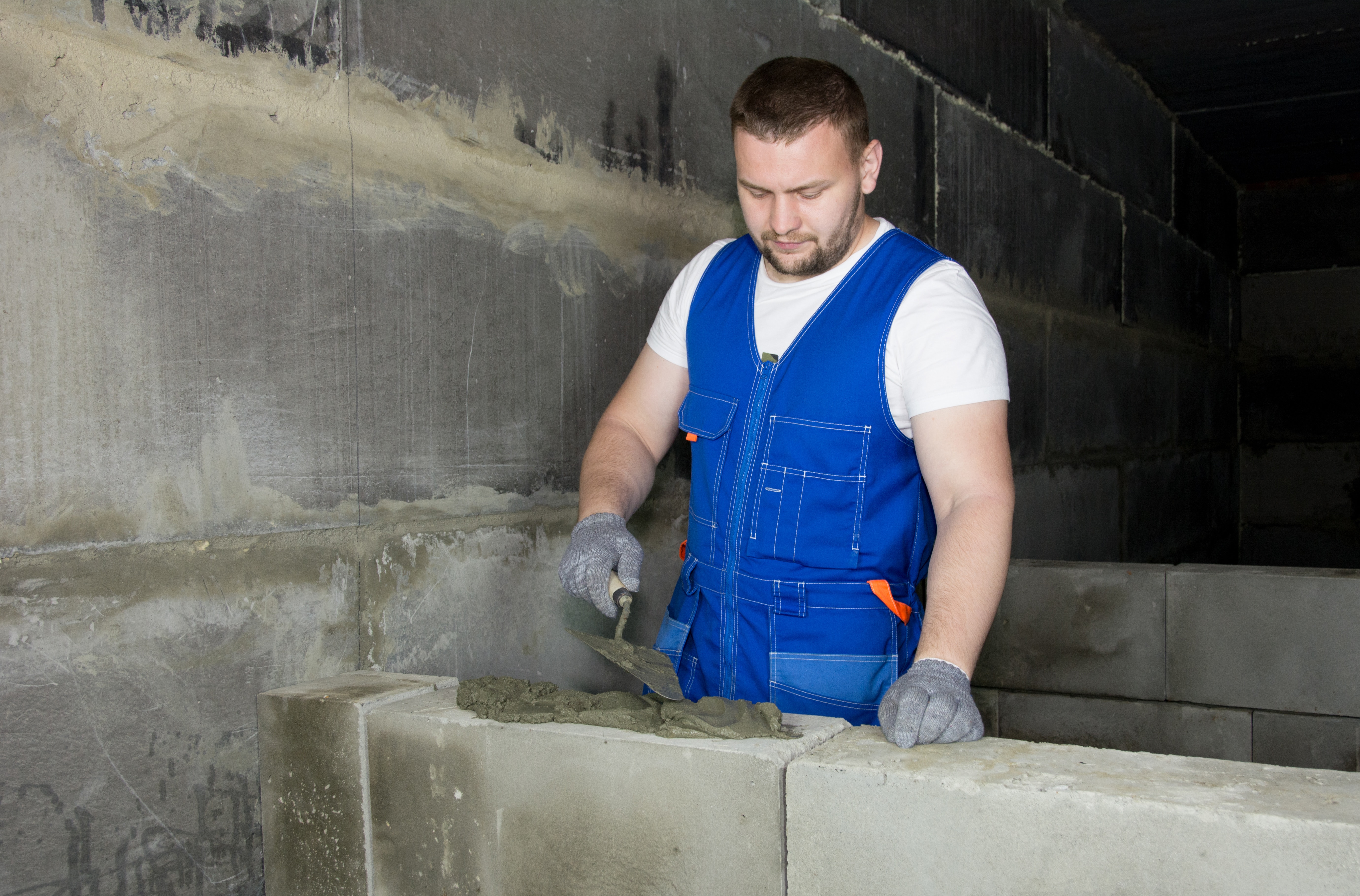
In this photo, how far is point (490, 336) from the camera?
Answer: 8.40ft

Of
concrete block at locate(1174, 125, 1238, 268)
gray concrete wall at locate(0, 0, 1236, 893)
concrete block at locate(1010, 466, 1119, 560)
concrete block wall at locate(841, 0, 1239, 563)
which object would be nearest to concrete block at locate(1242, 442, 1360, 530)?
concrete block wall at locate(841, 0, 1239, 563)

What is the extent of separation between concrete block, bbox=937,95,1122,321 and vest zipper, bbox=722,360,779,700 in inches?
111

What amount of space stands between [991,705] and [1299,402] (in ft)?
27.9

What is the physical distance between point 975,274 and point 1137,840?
4.08 m

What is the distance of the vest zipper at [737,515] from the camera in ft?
7.41

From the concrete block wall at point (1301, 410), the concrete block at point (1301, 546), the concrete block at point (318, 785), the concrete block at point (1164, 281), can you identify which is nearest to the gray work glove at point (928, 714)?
the concrete block at point (318, 785)

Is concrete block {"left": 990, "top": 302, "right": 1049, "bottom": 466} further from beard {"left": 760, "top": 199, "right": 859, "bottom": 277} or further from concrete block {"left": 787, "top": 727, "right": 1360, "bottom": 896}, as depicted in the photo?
concrete block {"left": 787, "top": 727, "right": 1360, "bottom": 896}

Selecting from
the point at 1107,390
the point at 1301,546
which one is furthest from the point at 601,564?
the point at 1301,546

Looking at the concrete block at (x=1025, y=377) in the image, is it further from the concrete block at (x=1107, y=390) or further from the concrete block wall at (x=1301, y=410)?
the concrete block wall at (x=1301, y=410)

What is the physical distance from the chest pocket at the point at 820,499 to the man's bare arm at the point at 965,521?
15 centimetres

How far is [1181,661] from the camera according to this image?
12.7 feet

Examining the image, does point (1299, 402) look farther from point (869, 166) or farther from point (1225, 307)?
point (869, 166)

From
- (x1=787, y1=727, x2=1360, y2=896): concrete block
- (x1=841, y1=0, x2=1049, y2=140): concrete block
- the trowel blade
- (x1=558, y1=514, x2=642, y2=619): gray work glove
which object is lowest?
(x1=787, y1=727, x2=1360, y2=896): concrete block

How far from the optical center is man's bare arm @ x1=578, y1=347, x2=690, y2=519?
251 cm
